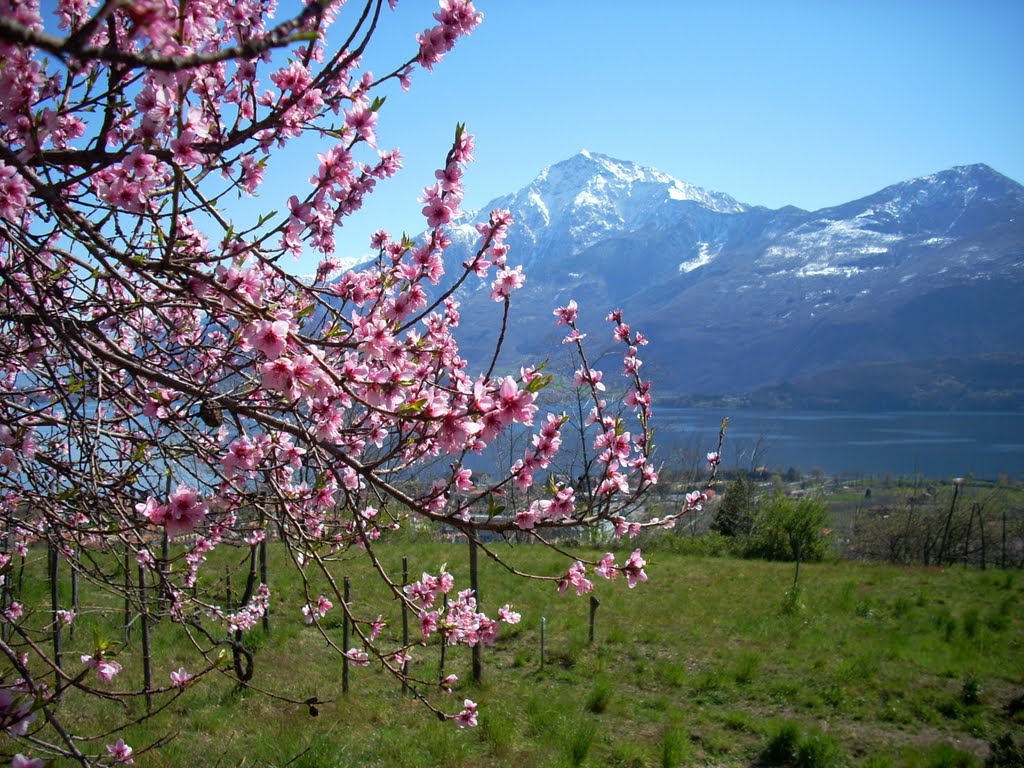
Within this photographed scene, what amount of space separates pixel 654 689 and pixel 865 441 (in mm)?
94340

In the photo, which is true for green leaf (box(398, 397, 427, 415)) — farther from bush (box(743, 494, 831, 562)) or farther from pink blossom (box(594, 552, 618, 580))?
bush (box(743, 494, 831, 562))

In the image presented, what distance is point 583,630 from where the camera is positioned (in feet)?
31.5

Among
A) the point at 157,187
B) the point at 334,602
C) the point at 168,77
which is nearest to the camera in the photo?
the point at 168,77

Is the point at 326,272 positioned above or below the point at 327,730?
above

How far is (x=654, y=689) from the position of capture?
7.74 metres

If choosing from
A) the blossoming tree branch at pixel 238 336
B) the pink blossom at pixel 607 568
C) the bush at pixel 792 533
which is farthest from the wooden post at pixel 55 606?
the bush at pixel 792 533

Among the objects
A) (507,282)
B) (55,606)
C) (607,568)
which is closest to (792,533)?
(55,606)

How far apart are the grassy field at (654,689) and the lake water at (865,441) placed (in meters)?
28.0

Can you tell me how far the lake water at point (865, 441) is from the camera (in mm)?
62781

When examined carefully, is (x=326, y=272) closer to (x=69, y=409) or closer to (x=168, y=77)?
(x=69, y=409)

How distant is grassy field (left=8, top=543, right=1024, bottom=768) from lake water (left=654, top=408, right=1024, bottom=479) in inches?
1101

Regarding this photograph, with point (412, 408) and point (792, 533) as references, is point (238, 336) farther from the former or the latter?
point (792, 533)

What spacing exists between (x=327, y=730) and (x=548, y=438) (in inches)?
195

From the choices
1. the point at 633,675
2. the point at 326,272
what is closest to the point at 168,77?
the point at 326,272
